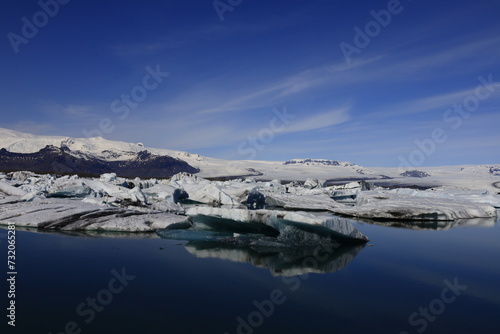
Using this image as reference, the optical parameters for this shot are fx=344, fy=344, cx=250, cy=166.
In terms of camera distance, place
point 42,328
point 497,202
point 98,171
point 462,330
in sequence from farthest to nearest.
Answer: point 98,171 < point 497,202 < point 462,330 < point 42,328

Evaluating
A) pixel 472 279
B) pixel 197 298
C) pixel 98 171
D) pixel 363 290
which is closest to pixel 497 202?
pixel 472 279

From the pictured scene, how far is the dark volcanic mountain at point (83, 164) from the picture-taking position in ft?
310

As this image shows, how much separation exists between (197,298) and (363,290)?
5.12ft

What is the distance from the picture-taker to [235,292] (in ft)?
10.1

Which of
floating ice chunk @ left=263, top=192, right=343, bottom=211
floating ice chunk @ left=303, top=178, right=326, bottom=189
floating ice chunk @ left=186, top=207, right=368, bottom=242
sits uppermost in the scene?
floating ice chunk @ left=303, top=178, right=326, bottom=189

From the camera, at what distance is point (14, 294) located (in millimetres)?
2828

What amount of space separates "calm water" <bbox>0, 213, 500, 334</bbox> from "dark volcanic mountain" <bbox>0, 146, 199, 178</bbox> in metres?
88.7

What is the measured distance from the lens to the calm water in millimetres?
2443

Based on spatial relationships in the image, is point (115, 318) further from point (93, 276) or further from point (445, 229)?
point (445, 229)

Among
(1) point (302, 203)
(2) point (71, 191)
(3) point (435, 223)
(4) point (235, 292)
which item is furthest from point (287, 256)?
(2) point (71, 191)

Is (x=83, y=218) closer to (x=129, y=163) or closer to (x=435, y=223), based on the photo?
(x=435, y=223)

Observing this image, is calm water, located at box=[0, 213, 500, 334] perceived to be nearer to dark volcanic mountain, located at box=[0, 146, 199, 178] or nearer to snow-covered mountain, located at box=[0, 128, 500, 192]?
snow-covered mountain, located at box=[0, 128, 500, 192]

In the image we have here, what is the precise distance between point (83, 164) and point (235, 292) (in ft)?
355

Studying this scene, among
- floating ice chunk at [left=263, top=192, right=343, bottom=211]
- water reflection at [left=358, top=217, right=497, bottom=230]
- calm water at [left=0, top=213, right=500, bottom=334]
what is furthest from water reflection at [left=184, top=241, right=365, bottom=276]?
floating ice chunk at [left=263, top=192, right=343, bottom=211]
